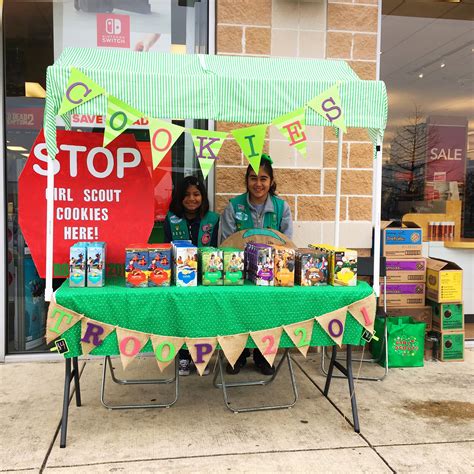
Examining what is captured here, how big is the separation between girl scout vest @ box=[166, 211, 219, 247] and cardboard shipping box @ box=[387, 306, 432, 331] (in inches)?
78.1

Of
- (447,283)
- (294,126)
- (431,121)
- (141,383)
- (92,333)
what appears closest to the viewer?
(92,333)

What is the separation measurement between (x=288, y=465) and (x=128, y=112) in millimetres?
2345

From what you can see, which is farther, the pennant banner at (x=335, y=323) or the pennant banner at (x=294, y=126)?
the pennant banner at (x=335, y=323)

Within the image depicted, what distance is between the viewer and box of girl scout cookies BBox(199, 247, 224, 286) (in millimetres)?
3346

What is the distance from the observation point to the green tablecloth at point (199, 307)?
10.3ft

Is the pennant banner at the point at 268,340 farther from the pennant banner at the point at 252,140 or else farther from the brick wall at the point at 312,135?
the brick wall at the point at 312,135

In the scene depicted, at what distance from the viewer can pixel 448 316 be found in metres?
4.84

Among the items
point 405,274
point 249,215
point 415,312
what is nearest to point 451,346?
point 415,312

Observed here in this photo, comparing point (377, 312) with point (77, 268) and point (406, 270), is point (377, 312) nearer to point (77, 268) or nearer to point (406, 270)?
point (406, 270)

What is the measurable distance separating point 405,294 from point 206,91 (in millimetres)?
2996

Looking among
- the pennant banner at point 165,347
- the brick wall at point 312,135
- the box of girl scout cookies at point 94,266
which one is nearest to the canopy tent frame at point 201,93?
the box of girl scout cookies at point 94,266

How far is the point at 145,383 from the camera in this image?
4.17m

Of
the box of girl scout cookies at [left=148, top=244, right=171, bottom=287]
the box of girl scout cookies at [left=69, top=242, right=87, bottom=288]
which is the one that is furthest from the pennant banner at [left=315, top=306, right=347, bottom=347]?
the box of girl scout cookies at [left=69, top=242, right=87, bottom=288]

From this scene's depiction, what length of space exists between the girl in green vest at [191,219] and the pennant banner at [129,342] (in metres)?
1.36
